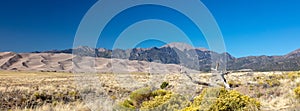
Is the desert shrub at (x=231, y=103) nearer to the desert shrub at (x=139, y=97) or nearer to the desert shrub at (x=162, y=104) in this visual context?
the desert shrub at (x=162, y=104)

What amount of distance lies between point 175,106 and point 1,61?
8195 inches

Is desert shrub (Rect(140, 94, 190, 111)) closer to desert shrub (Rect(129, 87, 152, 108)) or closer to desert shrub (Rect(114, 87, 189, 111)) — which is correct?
desert shrub (Rect(114, 87, 189, 111))

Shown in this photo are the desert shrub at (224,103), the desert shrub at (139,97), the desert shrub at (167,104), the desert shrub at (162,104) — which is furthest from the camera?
the desert shrub at (139,97)

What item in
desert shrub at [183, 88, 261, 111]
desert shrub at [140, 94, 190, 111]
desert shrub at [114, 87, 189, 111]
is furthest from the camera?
desert shrub at [114, 87, 189, 111]

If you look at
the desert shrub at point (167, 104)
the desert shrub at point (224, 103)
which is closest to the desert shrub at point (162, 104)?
the desert shrub at point (167, 104)

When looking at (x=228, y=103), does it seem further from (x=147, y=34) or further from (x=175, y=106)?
(x=147, y=34)

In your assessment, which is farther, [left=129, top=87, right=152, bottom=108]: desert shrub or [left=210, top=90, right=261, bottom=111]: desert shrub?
[left=129, top=87, right=152, bottom=108]: desert shrub

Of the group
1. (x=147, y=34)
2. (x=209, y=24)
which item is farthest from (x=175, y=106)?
(x=147, y=34)

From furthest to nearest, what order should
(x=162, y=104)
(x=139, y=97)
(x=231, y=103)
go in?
1. (x=139, y=97)
2. (x=162, y=104)
3. (x=231, y=103)

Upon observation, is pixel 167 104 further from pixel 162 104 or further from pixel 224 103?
pixel 224 103

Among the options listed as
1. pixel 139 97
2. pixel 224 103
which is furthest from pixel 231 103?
pixel 139 97

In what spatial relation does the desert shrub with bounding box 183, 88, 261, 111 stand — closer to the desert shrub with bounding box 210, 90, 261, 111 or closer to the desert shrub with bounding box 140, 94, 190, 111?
the desert shrub with bounding box 210, 90, 261, 111

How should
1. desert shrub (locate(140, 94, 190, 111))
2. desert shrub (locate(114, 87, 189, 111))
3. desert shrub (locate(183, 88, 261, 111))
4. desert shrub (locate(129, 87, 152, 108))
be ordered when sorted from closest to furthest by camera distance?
desert shrub (locate(183, 88, 261, 111)) < desert shrub (locate(140, 94, 190, 111)) < desert shrub (locate(114, 87, 189, 111)) < desert shrub (locate(129, 87, 152, 108))

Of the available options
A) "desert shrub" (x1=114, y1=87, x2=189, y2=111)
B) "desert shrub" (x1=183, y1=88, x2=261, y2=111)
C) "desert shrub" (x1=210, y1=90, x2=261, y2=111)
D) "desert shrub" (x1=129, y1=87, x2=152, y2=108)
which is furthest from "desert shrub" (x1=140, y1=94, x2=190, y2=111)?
Result: "desert shrub" (x1=210, y1=90, x2=261, y2=111)
